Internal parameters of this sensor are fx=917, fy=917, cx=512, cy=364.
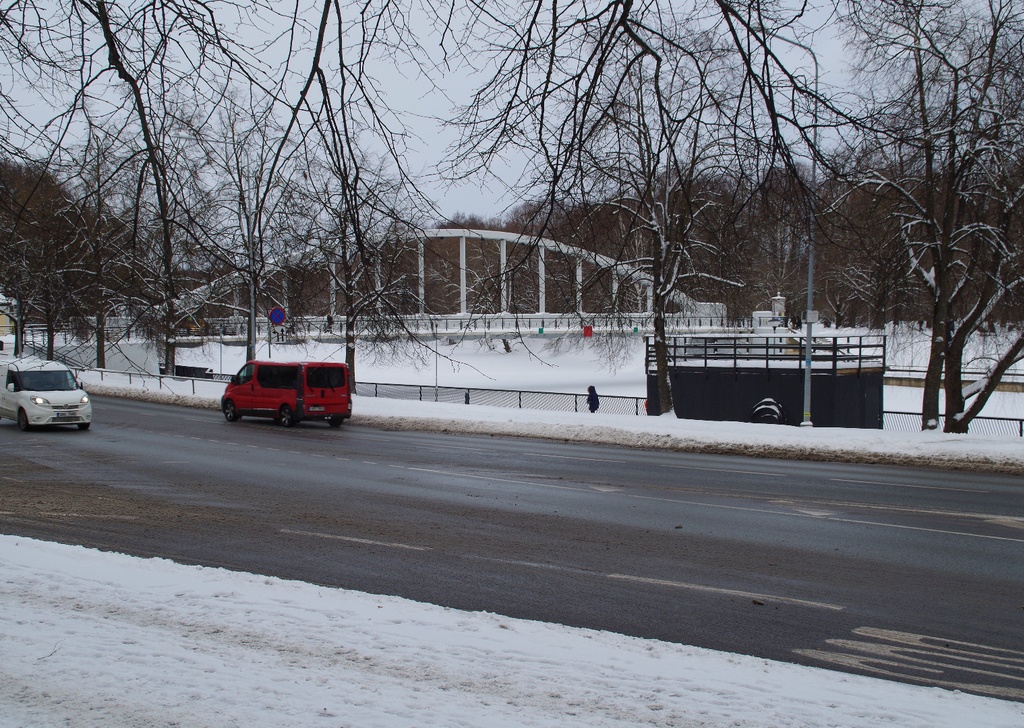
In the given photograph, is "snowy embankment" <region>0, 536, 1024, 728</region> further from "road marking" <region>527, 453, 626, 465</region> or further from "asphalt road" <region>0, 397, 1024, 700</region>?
"road marking" <region>527, 453, 626, 465</region>

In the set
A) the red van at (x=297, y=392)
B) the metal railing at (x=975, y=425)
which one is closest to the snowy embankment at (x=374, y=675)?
the red van at (x=297, y=392)

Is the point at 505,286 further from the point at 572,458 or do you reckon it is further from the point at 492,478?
the point at 572,458

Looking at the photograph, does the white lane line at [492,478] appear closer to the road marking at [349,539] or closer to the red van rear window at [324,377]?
the road marking at [349,539]

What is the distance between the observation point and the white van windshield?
2420cm

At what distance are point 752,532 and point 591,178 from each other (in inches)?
233

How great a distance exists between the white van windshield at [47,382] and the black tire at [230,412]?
446 centimetres

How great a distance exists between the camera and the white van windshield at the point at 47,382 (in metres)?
24.2

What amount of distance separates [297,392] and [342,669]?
2152 cm

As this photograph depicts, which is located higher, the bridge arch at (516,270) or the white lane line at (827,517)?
the bridge arch at (516,270)

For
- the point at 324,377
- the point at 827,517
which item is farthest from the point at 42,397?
the point at 827,517

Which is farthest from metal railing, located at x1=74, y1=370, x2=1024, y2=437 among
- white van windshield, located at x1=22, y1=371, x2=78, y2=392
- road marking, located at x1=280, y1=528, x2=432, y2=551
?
road marking, located at x1=280, y1=528, x2=432, y2=551

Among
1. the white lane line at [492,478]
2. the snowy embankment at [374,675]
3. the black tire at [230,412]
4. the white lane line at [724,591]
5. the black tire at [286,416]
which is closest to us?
the snowy embankment at [374,675]

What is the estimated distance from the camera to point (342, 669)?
5.36 metres

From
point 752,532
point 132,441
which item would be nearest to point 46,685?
point 752,532
